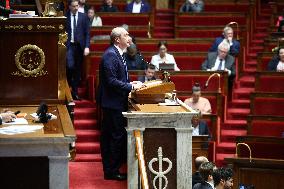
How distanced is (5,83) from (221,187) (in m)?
1.80

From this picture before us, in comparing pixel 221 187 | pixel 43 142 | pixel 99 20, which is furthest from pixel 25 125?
pixel 99 20

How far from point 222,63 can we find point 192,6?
2402mm

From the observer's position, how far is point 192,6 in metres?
11.4

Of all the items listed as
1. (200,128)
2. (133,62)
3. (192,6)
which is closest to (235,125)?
(200,128)

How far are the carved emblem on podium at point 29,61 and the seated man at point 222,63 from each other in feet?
12.6

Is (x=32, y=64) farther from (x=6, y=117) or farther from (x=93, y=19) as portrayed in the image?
(x=93, y=19)

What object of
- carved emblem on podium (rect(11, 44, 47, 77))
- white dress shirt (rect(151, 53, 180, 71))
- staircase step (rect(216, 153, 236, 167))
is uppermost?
carved emblem on podium (rect(11, 44, 47, 77))

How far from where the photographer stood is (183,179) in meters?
5.03

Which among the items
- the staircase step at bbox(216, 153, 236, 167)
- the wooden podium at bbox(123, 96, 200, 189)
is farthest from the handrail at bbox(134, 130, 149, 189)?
the staircase step at bbox(216, 153, 236, 167)

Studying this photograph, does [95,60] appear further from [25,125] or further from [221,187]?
[25,125]

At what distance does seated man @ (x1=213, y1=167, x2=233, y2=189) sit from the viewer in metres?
6.09

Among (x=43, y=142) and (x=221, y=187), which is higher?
(x=43, y=142)

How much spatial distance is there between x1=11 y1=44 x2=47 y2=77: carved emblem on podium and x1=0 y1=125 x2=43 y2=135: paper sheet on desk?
962 millimetres

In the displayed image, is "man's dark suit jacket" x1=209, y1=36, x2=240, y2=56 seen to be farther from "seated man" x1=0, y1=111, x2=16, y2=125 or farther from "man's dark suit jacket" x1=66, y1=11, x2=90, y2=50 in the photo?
"seated man" x1=0, y1=111, x2=16, y2=125
